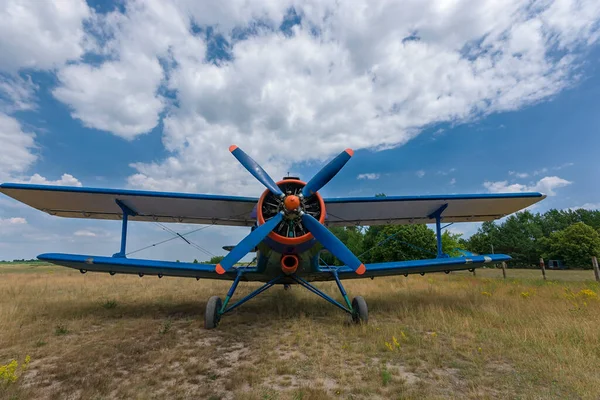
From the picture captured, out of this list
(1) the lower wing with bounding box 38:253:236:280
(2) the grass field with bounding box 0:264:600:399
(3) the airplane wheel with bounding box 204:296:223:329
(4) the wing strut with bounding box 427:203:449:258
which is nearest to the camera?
(2) the grass field with bounding box 0:264:600:399

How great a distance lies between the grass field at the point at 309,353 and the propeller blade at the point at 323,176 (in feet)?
9.02

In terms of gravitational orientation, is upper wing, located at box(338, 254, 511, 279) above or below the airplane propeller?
below

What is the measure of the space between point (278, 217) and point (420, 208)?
17.1 feet

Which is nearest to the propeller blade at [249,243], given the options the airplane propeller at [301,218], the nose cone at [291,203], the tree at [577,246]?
the airplane propeller at [301,218]

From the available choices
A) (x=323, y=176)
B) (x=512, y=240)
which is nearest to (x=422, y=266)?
(x=323, y=176)

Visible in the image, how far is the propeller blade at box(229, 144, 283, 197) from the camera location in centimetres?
594

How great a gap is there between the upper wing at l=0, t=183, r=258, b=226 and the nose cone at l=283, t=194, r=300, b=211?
63.8 inches

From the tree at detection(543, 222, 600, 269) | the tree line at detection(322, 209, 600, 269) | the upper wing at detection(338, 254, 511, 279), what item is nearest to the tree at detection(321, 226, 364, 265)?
the tree line at detection(322, 209, 600, 269)

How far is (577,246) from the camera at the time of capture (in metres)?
43.0

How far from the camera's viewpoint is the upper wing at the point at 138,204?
23.3ft

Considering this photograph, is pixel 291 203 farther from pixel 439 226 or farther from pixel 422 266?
pixel 439 226

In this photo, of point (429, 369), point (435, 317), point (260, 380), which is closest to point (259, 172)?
point (260, 380)

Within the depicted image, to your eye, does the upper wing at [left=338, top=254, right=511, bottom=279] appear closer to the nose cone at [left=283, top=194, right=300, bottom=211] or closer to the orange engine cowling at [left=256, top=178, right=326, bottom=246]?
the orange engine cowling at [left=256, top=178, right=326, bottom=246]

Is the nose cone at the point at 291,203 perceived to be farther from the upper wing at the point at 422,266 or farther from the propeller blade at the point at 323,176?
the upper wing at the point at 422,266
